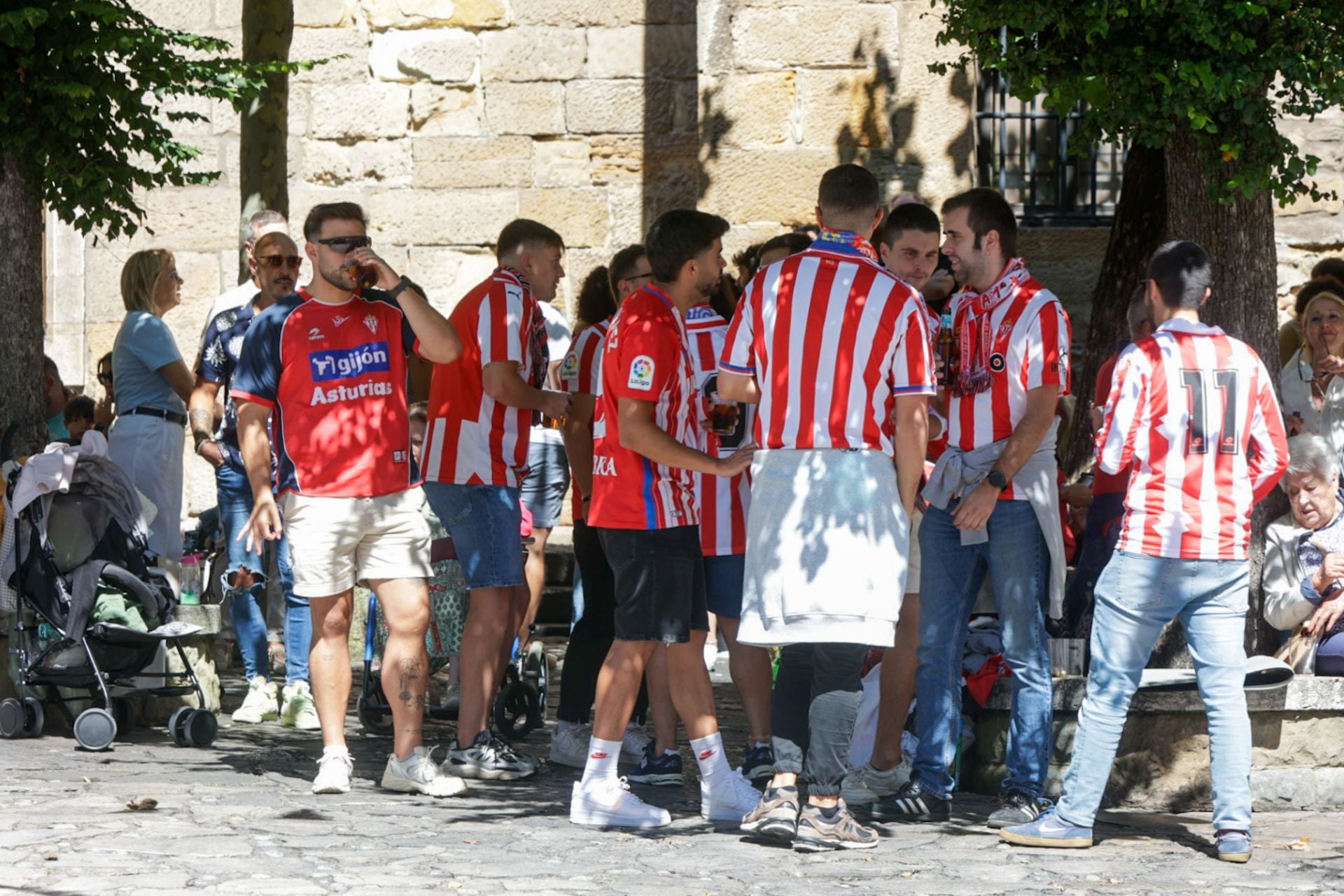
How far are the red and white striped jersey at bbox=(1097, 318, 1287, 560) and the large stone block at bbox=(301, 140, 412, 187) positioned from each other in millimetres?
7628

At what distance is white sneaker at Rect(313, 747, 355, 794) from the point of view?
6.52 m

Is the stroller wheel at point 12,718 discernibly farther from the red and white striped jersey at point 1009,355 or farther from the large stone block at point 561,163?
the large stone block at point 561,163

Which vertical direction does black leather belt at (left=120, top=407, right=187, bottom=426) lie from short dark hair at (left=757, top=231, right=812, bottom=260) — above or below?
below

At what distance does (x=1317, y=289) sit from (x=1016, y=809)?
11.8 feet

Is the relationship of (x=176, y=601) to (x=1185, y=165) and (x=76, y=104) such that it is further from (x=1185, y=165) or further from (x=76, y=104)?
(x=1185, y=165)

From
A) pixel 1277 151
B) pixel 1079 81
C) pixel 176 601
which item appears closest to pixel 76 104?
pixel 176 601

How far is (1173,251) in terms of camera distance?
19.7 ft

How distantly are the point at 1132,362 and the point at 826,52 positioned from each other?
5091 millimetres

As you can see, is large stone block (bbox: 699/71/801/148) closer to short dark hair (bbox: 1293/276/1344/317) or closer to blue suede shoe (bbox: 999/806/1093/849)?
short dark hair (bbox: 1293/276/1344/317)

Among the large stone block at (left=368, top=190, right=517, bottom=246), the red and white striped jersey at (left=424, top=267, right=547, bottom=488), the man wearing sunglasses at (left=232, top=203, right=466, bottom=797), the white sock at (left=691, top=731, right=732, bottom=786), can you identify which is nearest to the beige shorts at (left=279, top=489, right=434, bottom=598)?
the man wearing sunglasses at (left=232, top=203, right=466, bottom=797)

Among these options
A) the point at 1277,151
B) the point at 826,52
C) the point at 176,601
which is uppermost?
the point at 826,52

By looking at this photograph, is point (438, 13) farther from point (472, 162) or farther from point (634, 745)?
point (634, 745)

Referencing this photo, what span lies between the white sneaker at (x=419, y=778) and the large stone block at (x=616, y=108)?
260 inches

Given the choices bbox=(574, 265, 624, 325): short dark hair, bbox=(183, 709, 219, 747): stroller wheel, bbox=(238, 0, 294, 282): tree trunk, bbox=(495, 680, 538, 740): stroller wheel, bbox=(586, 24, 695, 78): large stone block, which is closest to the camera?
bbox=(183, 709, 219, 747): stroller wheel
